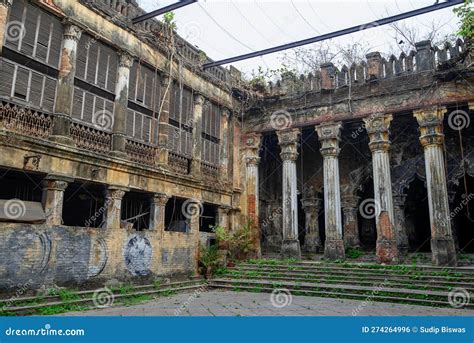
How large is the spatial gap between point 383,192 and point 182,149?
282 inches

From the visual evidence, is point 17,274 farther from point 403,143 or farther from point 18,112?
point 403,143

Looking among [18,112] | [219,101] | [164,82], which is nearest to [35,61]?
[18,112]

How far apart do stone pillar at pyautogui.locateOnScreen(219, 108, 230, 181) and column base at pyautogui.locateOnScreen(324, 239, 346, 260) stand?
473 centimetres

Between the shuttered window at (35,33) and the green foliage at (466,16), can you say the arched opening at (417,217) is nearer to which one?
the green foliage at (466,16)

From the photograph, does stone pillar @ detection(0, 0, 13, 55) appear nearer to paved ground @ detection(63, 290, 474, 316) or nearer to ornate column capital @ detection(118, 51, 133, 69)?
ornate column capital @ detection(118, 51, 133, 69)

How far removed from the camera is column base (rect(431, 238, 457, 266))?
461 inches

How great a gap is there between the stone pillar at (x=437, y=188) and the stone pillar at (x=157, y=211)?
8.55 meters
